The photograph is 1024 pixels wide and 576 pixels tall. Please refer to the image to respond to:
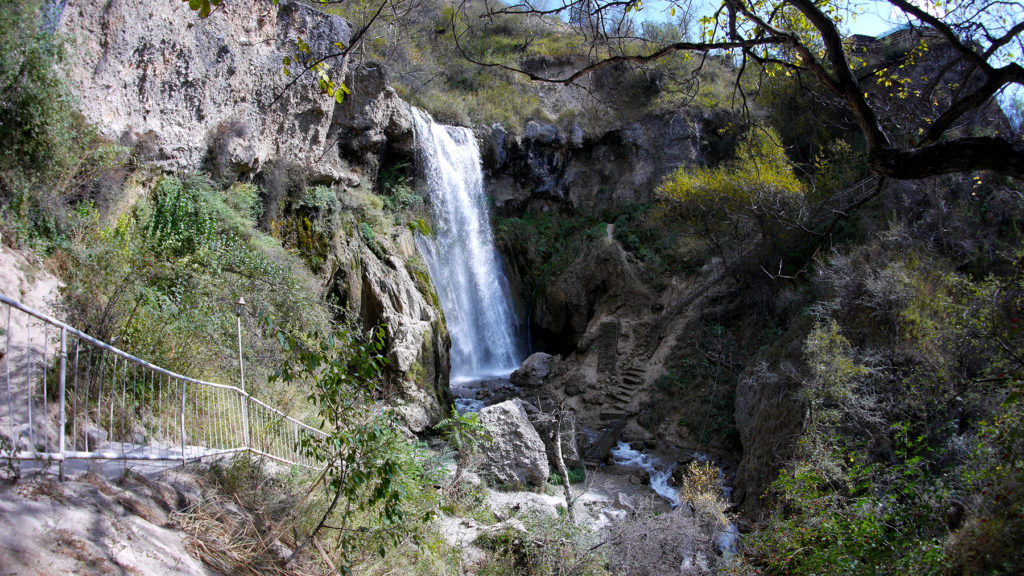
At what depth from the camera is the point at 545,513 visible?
8.49 metres

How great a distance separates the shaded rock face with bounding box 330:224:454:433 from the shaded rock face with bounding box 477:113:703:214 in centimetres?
982

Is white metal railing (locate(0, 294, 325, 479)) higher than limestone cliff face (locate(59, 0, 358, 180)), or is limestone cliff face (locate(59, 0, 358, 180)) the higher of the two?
limestone cliff face (locate(59, 0, 358, 180))

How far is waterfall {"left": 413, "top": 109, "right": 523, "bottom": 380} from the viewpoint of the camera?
18.7m

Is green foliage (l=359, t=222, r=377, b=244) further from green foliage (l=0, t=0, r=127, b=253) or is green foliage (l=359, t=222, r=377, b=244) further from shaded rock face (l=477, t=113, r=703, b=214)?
shaded rock face (l=477, t=113, r=703, b=214)

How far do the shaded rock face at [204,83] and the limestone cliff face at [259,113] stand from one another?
2cm

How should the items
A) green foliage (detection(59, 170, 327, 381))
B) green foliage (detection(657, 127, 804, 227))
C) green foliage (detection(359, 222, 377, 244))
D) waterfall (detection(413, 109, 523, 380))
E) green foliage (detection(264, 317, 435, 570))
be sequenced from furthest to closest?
waterfall (detection(413, 109, 523, 380)) < green foliage (detection(657, 127, 804, 227)) < green foliage (detection(359, 222, 377, 244)) < green foliage (detection(59, 170, 327, 381)) < green foliage (detection(264, 317, 435, 570))

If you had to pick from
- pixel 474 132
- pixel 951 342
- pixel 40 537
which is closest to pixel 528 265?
pixel 474 132

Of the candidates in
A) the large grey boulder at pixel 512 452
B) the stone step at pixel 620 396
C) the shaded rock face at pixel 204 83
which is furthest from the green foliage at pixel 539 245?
the large grey boulder at pixel 512 452

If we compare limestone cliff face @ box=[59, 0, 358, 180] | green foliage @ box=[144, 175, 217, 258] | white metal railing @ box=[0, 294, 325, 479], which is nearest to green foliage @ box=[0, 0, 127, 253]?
limestone cliff face @ box=[59, 0, 358, 180]

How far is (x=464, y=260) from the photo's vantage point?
65.8ft

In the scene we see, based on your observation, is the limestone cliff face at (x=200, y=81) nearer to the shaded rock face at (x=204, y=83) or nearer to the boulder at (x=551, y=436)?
the shaded rock face at (x=204, y=83)

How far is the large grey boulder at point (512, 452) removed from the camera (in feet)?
34.7

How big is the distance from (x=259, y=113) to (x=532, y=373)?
10.2 meters

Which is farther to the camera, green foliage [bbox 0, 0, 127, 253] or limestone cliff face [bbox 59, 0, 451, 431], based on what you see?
limestone cliff face [bbox 59, 0, 451, 431]
